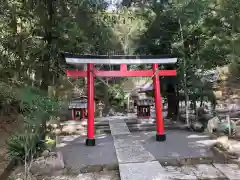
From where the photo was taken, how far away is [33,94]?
3633 mm

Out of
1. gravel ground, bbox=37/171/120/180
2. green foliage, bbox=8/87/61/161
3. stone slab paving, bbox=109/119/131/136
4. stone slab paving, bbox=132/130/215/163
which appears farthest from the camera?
stone slab paving, bbox=109/119/131/136

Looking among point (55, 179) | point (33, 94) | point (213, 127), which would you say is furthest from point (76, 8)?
point (213, 127)

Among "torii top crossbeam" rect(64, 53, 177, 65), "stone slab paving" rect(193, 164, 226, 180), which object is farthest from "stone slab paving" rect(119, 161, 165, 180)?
"torii top crossbeam" rect(64, 53, 177, 65)

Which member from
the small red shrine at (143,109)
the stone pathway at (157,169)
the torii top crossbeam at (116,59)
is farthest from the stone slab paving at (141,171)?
the small red shrine at (143,109)

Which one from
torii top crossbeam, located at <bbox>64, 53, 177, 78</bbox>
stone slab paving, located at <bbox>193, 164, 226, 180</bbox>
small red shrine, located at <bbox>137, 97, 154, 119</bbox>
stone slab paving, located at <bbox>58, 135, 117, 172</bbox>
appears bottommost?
stone slab paving, located at <bbox>193, 164, 226, 180</bbox>

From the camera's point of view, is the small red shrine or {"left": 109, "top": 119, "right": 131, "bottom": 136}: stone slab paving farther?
the small red shrine

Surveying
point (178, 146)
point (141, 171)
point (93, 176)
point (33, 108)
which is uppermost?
point (33, 108)

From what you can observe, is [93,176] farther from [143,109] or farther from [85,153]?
[143,109]

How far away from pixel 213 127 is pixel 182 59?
111 inches

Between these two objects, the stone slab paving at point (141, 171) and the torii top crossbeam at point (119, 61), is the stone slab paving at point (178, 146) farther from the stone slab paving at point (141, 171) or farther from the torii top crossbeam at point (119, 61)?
the torii top crossbeam at point (119, 61)

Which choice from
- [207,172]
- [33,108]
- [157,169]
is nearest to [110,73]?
[157,169]

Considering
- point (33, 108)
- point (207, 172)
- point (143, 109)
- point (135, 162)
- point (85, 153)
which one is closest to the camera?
point (33, 108)

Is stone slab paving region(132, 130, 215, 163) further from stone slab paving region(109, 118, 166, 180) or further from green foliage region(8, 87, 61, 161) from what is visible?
green foliage region(8, 87, 61, 161)

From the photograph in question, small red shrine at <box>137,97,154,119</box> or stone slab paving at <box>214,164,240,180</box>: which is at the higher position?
small red shrine at <box>137,97,154,119</box>
